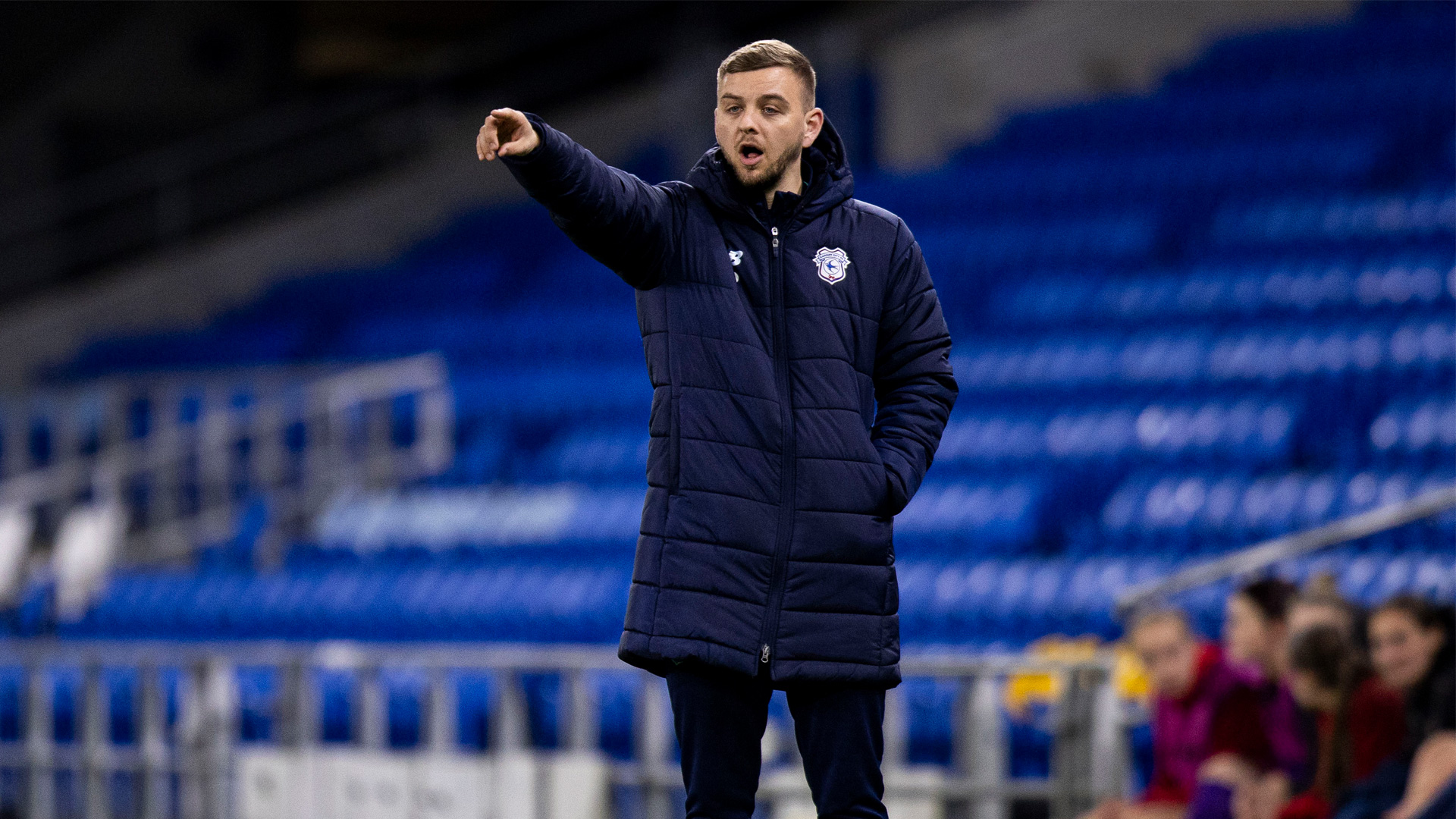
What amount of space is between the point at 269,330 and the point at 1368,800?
32.0 feet

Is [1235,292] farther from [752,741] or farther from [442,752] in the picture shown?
[752,741]

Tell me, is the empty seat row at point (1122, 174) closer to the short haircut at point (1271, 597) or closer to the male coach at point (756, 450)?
the short haircut at point (1271, 597)

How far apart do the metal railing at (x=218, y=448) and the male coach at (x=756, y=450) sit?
28.2 feet

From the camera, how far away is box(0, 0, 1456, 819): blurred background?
7.45 meters

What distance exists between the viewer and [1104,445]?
8758 millimetres

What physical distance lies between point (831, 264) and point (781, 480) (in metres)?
0.32

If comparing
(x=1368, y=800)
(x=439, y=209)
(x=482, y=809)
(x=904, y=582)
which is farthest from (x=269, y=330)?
(x=1368, y=800)

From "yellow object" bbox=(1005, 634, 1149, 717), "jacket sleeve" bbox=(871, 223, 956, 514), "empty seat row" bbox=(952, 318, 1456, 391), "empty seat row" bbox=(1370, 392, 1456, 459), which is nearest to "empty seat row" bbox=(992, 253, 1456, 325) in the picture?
"empty seat row" bbox=(952, 318, 1456, 391)

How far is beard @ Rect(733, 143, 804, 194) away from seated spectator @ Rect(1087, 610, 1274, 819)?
320 cm

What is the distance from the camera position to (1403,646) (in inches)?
188

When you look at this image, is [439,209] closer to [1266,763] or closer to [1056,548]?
[1056,548]

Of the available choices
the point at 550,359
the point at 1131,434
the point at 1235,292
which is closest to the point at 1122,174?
the point at 1235,292

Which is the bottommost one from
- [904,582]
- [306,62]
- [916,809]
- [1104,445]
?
[916,809]

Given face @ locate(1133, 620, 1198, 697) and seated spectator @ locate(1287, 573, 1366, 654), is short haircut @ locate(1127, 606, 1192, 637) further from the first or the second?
seated spectator @ locate(1287, 573, 1366, 654)
